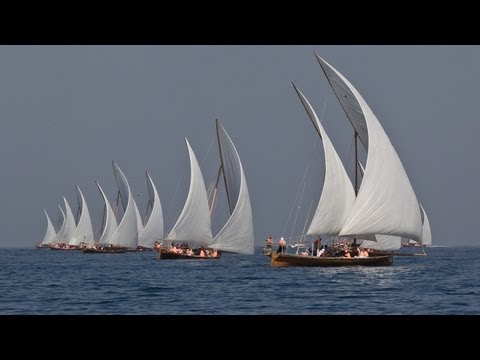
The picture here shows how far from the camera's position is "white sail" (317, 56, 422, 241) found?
171ft

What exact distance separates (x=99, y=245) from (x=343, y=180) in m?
73.6

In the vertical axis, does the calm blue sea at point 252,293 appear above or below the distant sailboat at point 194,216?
below

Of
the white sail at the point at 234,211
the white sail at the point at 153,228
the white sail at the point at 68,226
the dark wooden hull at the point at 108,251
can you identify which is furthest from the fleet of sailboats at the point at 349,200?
the white sail at the point at 68,226

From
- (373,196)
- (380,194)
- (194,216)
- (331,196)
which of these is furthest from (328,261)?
(194,216)

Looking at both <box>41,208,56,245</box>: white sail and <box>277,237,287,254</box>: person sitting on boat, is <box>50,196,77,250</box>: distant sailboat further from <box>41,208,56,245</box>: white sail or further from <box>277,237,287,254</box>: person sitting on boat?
<box>277,237,287,254</box>: person sitting on boat

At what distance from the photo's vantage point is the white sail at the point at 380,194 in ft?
171

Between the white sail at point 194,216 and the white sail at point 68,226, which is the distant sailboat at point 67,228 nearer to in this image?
the white sail at point 68,226

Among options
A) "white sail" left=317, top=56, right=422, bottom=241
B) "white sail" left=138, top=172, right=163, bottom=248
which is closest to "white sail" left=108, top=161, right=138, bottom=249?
"white sail" left=138, top=172, right=163, bottom=248

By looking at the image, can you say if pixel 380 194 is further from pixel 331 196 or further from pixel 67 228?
pixel 67 228

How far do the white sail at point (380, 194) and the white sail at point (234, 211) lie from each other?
17285 millimetres

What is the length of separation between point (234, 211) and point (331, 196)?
14.0m

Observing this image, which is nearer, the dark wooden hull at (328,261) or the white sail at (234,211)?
the dark wooden hull at (328,261)

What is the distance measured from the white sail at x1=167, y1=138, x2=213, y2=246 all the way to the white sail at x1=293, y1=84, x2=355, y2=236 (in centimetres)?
2028

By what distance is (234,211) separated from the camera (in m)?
69.0
